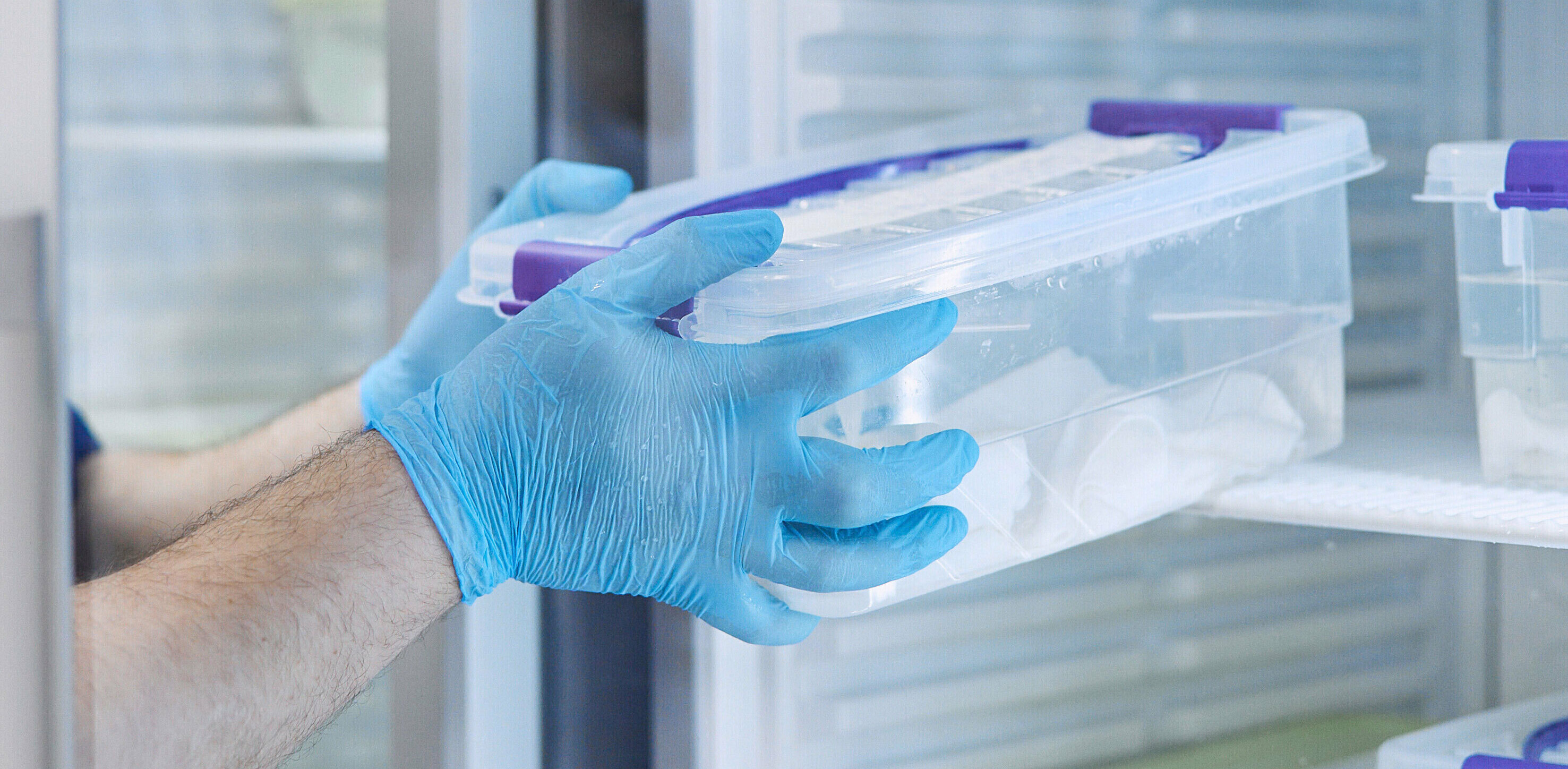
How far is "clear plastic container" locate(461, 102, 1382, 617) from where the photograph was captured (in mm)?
754

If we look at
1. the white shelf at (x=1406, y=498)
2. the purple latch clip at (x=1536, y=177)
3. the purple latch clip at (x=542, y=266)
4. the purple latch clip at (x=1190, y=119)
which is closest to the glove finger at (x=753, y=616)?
the purple latch clip at (x=542, y=266)

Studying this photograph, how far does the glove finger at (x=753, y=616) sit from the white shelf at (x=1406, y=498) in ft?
1.16

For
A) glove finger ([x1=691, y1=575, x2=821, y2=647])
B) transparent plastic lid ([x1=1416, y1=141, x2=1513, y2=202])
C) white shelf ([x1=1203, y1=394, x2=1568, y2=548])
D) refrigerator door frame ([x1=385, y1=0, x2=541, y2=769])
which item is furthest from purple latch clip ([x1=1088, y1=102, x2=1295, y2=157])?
refrigerator door frame ([x1=385, y1=0, x2=541, y2=769])

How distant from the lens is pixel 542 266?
86 centimetres

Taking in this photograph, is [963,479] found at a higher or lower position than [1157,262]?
lower

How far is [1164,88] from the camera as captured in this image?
4.27 feet

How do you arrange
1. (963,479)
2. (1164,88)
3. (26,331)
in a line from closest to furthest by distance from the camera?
1. (26,331)
2. (963,479)
3. (1164,88)

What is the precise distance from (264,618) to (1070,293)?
582mm

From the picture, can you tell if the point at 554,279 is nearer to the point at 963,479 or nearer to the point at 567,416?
the point at 567,416

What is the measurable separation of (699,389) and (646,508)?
0.09 m

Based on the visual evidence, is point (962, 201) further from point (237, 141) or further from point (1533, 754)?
point (237, 141)

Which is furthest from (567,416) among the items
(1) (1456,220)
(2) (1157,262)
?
(1) (1456,220)

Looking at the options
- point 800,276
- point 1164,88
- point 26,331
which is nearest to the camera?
point 26,331

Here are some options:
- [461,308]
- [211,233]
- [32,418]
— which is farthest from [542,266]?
[211,233]
